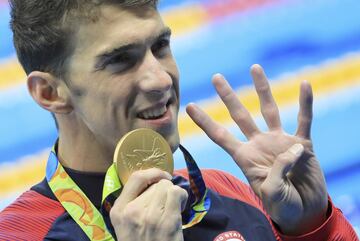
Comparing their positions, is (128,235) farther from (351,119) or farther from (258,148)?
(351,119)

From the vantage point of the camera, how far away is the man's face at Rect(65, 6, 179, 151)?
167 cm

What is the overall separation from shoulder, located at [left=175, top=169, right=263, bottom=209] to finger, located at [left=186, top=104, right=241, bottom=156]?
0.21 m

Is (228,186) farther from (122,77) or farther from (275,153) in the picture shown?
(122,77)

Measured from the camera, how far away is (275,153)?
174 centimetres

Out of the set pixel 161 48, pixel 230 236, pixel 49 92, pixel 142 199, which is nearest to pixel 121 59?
pixel 161 48

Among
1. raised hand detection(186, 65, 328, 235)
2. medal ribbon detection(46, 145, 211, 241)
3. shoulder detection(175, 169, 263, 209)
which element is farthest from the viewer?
shoulder detection(175, 169, 263, 209)

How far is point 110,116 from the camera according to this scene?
1.68 m

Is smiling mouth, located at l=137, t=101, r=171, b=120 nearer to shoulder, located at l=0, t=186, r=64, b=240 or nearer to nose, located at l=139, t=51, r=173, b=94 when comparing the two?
nose, located at l=139, t=51, r=173, b=94

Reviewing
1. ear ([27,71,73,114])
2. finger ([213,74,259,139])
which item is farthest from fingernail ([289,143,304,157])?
ear ([27,71,73,114])

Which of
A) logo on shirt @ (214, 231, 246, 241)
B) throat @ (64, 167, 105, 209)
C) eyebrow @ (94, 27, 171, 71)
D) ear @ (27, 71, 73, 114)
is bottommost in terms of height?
logo on shirt @ (214, 231, 246, 241)

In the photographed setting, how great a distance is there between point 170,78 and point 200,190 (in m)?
0.28

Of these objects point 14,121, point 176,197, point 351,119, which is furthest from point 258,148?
point 351,119

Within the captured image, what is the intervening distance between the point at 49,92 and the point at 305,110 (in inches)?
23.4

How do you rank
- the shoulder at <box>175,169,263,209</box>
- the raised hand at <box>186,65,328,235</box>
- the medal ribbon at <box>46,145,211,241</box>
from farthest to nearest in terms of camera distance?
1. the shoulder at <box>175,169,263,209</box>
2. the raised hand at <box>186,65,328,235</box>
3. the medal ribbon at <box>46,145,211,241</box>
